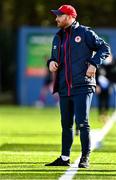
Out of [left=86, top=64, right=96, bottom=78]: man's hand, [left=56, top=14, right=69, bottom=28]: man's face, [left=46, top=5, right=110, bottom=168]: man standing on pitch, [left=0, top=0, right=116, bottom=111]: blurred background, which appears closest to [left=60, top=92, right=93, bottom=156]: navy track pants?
[left=46, top=5, right=110, bottom=168]: man standing on pitch

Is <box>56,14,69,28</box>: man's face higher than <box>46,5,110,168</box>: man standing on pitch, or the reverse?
<box>56,14,69,28</box>: man's face

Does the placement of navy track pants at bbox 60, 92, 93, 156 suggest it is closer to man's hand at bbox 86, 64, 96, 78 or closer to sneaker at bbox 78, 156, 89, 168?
sneaker at bbox 78, 156, 89, 168

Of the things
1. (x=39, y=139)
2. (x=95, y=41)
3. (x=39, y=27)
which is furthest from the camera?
(x=39, y=27)

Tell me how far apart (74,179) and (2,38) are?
25.0 metres

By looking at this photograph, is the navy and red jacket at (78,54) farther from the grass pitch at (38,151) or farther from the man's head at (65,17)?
the grass pitch at (38,151)

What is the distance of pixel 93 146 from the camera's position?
14750mm

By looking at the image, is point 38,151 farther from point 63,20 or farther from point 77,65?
point 63,20

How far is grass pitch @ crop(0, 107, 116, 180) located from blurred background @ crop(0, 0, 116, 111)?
8.15 metres

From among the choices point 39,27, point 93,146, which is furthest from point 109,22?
point 93,146

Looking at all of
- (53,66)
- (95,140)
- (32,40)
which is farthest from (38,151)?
(32,40)

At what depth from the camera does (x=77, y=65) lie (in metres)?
11.1

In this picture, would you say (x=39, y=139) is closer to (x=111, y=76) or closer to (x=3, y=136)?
(x=3, y=136)

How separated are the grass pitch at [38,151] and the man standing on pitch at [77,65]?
492mm

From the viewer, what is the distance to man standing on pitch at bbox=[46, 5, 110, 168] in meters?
11.0
